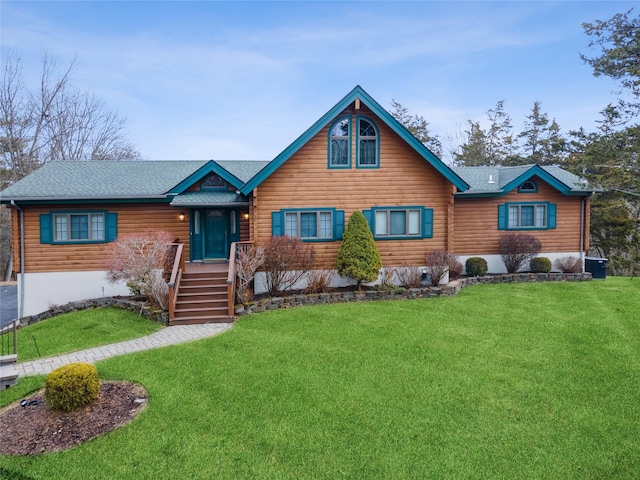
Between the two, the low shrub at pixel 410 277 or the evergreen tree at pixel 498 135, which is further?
the evergreen tree at pixel 498 135

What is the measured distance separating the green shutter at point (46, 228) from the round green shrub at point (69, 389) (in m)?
10.1

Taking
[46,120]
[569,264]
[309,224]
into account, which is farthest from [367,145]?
[46,120]

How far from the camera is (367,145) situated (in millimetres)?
13359

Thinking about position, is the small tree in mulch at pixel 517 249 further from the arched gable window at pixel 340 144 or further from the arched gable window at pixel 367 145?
the arched gable window at pixel 340 144

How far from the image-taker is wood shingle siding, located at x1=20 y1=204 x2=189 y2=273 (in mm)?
13469

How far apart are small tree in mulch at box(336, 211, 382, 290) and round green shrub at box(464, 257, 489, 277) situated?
475 cm

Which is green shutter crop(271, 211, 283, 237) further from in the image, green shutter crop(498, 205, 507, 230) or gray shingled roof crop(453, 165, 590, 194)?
green shutter crop(498, 205, 507, 230)

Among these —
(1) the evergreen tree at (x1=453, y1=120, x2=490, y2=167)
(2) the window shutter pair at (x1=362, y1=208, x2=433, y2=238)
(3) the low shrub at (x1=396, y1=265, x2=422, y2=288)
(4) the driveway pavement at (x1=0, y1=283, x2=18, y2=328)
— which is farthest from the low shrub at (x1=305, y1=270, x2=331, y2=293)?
(1) the evergreen tree at (x1=453, y1=120, x2=490, y2=167)

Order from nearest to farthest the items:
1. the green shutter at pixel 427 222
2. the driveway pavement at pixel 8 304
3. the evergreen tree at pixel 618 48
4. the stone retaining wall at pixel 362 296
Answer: the stone retaining wall at pixel 362 296 < the evergreen tree at pixel 618 48 < the green shutter at pixel 427 222 < the driveway pavement at pixel 8 304

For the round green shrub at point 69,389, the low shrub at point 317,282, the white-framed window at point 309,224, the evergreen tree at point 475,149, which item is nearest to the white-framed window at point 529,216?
the white-framed window at point 309,224

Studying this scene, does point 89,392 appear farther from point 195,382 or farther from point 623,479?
point 623,479

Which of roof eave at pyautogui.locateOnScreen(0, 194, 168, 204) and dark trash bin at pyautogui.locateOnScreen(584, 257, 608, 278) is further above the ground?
roof eave at pyautogui.locateOnScreen(0, 194, 168, 204)

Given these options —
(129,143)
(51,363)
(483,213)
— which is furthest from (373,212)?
(129,143)

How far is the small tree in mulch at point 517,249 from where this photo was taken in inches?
610
